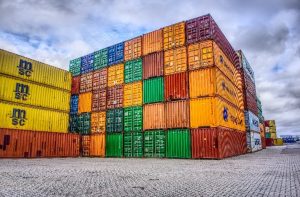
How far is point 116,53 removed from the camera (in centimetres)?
2694

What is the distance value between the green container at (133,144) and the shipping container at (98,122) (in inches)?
138

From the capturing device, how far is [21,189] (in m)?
6.05

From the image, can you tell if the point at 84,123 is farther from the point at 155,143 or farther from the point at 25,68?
the point at 155,143

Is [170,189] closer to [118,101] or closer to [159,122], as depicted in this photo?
[159,122]

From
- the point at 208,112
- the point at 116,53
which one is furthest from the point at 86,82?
the point at 208,112

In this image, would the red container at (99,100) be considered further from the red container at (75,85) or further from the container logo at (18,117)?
the container logo at (18,117)

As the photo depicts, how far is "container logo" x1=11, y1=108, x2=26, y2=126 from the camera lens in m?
21.7

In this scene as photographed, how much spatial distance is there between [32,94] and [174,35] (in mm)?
15306

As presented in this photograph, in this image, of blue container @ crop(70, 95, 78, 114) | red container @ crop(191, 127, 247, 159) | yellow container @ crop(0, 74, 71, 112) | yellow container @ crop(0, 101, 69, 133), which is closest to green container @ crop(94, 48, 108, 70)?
blue container @ crop(70, 95, 78, 114)

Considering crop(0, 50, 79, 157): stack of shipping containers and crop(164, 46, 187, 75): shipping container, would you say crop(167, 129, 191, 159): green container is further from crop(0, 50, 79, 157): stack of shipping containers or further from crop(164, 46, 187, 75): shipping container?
crop(0, 50, 79, 157): stack of shipping containers

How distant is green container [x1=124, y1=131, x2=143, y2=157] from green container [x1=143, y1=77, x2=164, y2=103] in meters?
3.47

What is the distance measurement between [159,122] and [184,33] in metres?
8.70

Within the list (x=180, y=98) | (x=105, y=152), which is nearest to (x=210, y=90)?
(x=180, y=98)

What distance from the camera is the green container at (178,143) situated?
19922mm
